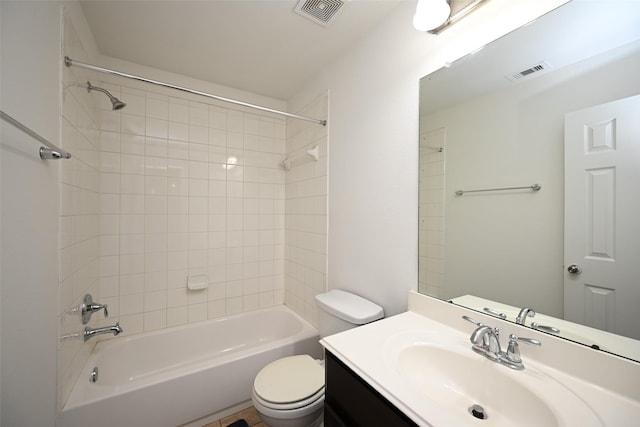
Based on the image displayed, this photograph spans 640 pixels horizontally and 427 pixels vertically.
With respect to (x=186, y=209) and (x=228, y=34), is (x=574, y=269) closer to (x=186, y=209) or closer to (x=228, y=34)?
(x=228, y=34)

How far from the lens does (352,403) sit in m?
0.78

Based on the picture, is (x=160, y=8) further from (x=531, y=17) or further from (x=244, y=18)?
(x=531, y=17)

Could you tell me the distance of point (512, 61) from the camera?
3.05ft

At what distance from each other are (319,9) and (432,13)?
65 centimetres

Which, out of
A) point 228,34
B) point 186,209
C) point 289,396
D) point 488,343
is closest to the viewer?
point 488,343

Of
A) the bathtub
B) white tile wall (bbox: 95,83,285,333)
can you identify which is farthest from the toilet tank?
white tile wall (bbox: 95,83,285,333)

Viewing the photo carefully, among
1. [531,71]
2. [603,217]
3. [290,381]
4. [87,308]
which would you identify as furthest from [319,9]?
[87,308]

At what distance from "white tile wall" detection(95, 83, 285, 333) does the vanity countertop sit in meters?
1.63

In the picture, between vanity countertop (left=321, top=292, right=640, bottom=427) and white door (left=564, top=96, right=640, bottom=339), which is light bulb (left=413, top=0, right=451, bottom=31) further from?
vanity countertop (left=321, top=292, right=640, bottom=427)

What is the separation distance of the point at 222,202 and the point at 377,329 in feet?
5.81

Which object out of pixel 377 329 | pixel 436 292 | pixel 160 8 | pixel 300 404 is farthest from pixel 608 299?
pixel 160 8

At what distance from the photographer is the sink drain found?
750 millimetres

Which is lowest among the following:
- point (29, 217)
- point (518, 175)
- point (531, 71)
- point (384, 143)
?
point (29, 217)

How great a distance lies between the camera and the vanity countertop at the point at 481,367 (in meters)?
0.59
